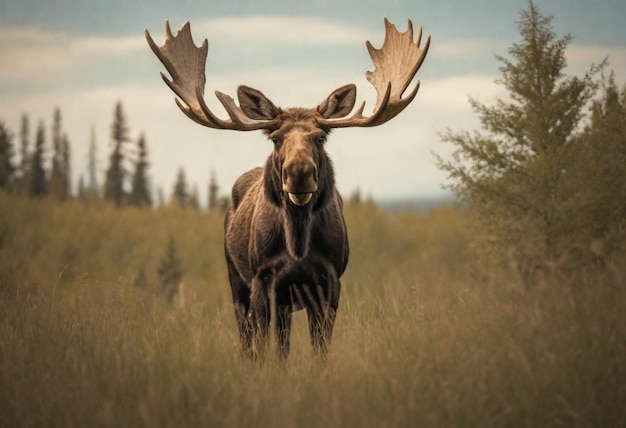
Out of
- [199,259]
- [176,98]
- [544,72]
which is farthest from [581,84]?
[199,259]

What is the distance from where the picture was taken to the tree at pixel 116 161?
46406mm

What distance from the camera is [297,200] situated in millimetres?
5660

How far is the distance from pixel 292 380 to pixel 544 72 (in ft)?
26.9

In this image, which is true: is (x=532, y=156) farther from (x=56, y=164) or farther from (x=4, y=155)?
(x=56, y=164)

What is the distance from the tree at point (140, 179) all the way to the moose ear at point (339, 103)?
135 feet

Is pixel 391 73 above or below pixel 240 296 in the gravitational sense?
above

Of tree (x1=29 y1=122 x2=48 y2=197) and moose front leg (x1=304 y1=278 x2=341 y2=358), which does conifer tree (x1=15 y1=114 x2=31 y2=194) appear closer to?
tree (x1=29 y1=122 x2=48 y2=197)

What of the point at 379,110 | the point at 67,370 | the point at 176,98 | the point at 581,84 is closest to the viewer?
the point at 67,370

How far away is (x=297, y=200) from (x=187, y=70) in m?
2.34

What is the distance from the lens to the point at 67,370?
4898mm

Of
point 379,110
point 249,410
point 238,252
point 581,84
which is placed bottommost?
point 249,410

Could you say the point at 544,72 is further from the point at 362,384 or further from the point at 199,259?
the point at 199,259

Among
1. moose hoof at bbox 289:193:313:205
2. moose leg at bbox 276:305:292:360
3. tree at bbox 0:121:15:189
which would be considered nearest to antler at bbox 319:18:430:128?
moose hoof at bbox 289:193:313:205

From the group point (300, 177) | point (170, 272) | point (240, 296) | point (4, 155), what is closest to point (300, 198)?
point (300, 177)
